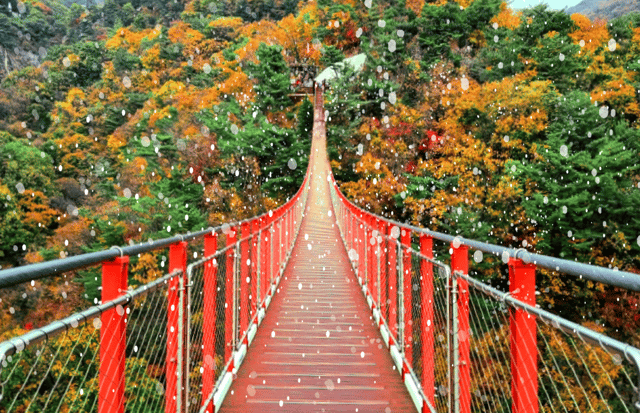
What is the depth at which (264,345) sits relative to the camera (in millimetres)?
5188

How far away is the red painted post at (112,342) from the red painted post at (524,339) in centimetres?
148

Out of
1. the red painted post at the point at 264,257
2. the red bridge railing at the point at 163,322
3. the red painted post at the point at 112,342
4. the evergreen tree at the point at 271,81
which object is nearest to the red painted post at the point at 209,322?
the red bridge railing at the point at 163,322

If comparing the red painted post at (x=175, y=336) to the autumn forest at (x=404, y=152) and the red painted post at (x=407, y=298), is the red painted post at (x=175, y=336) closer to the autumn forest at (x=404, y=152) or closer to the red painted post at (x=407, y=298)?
the red painted post at (x=407, y=298)

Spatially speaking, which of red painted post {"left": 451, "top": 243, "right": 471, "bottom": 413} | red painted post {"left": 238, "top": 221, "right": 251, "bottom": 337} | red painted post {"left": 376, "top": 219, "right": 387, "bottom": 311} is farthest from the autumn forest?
red painted post {"left": 451, "top": 243, "right": 471, "bottom": 413}

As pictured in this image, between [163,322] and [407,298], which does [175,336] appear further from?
[407,298]

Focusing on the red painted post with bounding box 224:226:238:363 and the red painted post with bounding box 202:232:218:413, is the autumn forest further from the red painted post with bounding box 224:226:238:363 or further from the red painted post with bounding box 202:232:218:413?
the red painted post with bounding box 202:232:218:413

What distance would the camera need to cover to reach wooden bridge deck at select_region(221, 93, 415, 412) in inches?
149

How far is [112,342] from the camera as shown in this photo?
1.82 meters

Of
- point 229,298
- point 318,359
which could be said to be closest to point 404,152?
point 318,359

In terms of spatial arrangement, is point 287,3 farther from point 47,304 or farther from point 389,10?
point 47,304

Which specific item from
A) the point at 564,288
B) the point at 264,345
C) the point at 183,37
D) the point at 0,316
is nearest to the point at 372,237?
the point at 264,345

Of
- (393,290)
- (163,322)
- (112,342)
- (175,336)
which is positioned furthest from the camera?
(393,290)

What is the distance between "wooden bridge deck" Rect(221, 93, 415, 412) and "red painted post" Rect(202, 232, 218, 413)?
1.01 feet

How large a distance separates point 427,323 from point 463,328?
915mm
